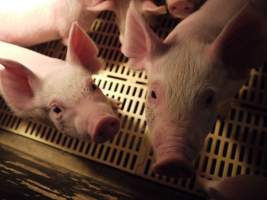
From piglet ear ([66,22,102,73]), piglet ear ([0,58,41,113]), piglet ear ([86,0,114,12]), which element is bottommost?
piglet ear ([0,58,41,113])

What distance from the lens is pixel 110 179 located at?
1626mm

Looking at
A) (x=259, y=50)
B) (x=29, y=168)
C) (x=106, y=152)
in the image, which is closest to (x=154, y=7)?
(x=259, y=50)

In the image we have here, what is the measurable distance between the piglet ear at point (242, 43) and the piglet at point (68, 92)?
0.51 metres

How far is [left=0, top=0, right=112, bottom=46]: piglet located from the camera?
2.00m

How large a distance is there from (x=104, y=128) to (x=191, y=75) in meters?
0.44

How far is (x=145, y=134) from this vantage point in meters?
1.76

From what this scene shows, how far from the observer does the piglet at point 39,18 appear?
200 cm

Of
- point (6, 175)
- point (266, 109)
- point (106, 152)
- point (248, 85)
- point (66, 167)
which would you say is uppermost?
point (248, 85)

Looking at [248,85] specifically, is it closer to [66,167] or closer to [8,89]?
[66,167]

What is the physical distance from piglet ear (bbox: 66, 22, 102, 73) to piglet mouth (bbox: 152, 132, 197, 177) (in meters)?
0.65

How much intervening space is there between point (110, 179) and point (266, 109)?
87 centimetres

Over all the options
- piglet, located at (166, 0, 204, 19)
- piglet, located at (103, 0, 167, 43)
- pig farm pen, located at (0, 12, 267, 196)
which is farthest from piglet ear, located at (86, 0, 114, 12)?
piglet, located at (166, 0, 204, 19)

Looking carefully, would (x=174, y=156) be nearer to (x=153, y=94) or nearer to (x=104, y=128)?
(x=153, y=94)

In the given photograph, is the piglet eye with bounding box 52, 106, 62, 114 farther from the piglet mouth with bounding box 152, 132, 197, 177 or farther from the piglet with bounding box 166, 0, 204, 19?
the piglet with bounding box 166, 0, 204, 19
